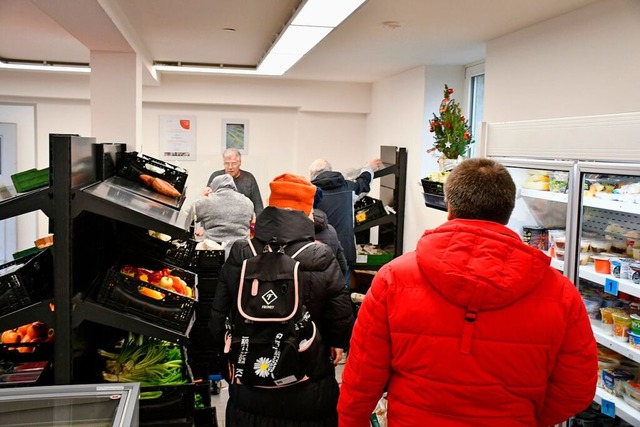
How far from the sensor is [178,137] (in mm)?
8742

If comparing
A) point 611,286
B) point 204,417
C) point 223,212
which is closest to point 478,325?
point 611,286

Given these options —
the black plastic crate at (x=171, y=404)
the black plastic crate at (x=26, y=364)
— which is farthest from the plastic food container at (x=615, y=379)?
the black plastic crate at (x=26, y=364)

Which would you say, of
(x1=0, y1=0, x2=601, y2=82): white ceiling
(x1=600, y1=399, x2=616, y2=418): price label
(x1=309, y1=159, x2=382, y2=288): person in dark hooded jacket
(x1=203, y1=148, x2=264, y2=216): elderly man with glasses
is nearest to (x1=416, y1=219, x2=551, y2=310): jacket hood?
(x1=600, y1=399, x2=616, y2=418): price label

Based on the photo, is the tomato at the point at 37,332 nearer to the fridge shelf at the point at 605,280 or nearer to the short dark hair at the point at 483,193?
the short dark hair at the point at 483,193

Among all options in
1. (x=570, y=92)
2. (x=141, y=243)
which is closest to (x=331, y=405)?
(x=141, y=243)

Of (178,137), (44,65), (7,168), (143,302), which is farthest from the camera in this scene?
(178,137)

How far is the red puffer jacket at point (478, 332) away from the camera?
6.04ft

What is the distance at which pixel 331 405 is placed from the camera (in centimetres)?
273

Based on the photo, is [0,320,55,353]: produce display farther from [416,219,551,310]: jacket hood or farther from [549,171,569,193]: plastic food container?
[549,171,569,193]: plastic food container

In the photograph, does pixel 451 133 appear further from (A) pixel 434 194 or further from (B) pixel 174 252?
(B) pixel 174 252

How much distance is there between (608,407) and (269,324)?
1565 mm

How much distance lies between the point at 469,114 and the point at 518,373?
5.01 metres

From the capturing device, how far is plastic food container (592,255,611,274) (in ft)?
9.63

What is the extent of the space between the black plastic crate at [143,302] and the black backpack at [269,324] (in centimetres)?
22
